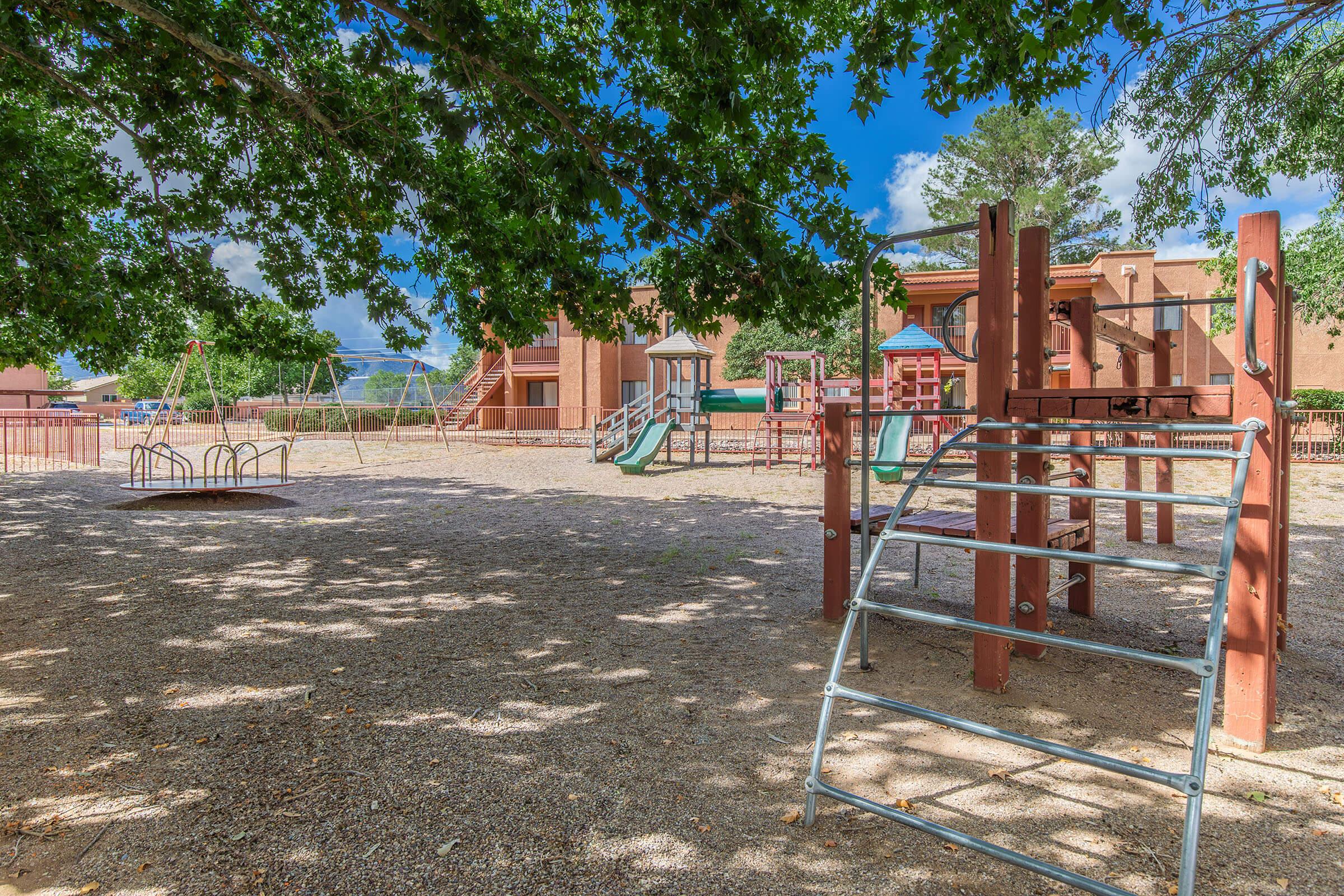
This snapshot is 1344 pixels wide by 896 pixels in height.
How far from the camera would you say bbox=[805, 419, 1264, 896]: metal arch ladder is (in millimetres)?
2035

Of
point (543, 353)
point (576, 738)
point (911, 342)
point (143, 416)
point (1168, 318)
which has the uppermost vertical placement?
point (1168, 318)

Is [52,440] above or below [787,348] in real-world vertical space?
below

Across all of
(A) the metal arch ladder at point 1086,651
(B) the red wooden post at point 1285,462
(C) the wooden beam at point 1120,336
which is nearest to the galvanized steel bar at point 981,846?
(A) the metal arch ladder at point 1086,651

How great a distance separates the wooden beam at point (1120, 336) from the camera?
201 inches

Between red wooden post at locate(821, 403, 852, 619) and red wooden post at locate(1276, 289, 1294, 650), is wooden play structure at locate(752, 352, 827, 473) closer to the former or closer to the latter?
red wooden post at locate(821, 403, 852, 619)

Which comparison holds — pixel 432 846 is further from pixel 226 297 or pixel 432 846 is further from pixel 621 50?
pixel 226 297

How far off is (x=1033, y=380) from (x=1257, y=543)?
1268 millimetres

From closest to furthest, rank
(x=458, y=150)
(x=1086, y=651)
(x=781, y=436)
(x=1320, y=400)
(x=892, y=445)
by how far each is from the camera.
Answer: (x=1086, y=651), (x=458, y=150), (x=892, y=445), (x=781, y=436), (x=1320, y=400)

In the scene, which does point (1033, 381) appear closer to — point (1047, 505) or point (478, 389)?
point (1047, 505)

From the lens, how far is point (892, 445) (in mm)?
14172

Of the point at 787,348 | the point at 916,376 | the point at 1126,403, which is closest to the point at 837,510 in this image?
the point at 1126,403

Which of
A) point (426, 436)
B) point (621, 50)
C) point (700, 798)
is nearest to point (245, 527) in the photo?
point (621, 50)

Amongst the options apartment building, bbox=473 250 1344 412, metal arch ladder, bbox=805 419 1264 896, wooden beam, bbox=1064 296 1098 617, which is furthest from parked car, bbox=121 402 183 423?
metal arch ladder, bbox=805 419 1264 896

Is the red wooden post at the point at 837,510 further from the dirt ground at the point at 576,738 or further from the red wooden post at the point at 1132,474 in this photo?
the red wooden post at the point at 1132,474
